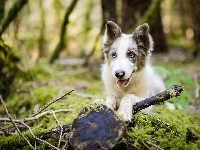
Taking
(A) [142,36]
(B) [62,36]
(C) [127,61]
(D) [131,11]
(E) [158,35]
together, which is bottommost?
(C) [127,61]

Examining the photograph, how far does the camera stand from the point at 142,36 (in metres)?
4.90

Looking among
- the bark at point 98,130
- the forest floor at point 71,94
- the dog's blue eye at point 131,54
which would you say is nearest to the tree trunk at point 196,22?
the forest floor at point 71,94

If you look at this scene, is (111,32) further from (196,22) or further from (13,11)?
(196,22)

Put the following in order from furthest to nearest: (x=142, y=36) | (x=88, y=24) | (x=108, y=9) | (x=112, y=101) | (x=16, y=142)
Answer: (x=88, y=24), (x=108, y=9), (x=142, y=36), (x=112, y=101), (x=16, y=142)

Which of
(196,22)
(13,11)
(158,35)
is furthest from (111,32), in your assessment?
(158,35)

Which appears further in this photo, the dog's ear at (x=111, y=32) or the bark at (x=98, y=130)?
the dog's ear at (x=111, y=32)

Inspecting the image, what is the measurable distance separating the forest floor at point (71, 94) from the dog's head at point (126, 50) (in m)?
0.67

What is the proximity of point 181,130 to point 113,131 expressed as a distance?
38.7 inches

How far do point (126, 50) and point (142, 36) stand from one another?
15.6 inches

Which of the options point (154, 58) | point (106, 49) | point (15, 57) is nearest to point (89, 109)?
point (106, 49)

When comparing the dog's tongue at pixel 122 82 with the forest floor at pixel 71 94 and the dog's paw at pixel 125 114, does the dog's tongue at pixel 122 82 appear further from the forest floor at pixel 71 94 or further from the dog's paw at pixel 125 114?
the dog's paw at pixel 125 114

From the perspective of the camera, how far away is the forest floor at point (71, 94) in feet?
16.1

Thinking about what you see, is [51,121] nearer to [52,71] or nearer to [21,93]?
[21,93]

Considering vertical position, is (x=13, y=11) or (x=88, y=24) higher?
(x=88, y=24)
